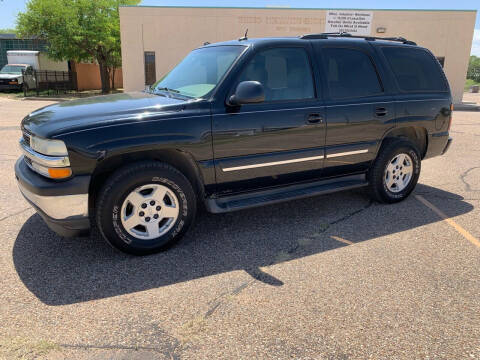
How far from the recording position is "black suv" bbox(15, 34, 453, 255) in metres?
3.25

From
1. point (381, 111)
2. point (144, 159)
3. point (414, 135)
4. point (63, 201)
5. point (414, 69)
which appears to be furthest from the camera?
point (414, 135)

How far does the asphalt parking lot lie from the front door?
24.3 inches

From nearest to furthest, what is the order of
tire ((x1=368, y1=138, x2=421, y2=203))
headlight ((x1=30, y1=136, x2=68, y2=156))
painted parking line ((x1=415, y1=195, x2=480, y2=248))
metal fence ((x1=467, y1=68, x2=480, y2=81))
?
headlight ((x1=30, y1=136, x2=68, y2=156)) < painted parking line ((x1=415, y1=195, x2=480, y2=248)) < tire ((x1=368, y1=138, x2=421, y2=203)) < metal fence ((x1=467, y1=68, x2=480, y2=81))

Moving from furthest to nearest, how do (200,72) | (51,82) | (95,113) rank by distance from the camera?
(51,82) < (200,72) < (95,113)

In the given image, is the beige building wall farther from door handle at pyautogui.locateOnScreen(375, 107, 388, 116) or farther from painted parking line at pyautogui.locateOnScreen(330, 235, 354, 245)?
painted parking line at pyautogui.locateOnScreen(330, 235, 354, 245)

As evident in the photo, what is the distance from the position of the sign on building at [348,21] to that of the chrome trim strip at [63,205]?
2080cm

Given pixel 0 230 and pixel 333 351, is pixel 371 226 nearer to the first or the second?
pixel 333 351

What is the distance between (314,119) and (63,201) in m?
2.55

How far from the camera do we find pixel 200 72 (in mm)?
4246

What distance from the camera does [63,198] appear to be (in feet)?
10.3

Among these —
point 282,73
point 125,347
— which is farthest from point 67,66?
point 125,347

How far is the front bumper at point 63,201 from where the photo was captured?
3143 millimetres

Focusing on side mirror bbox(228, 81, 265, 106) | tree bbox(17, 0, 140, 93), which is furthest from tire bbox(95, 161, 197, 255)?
tree bbox(17, 0, 140, 93)

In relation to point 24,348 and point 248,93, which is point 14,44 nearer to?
point 248,93
